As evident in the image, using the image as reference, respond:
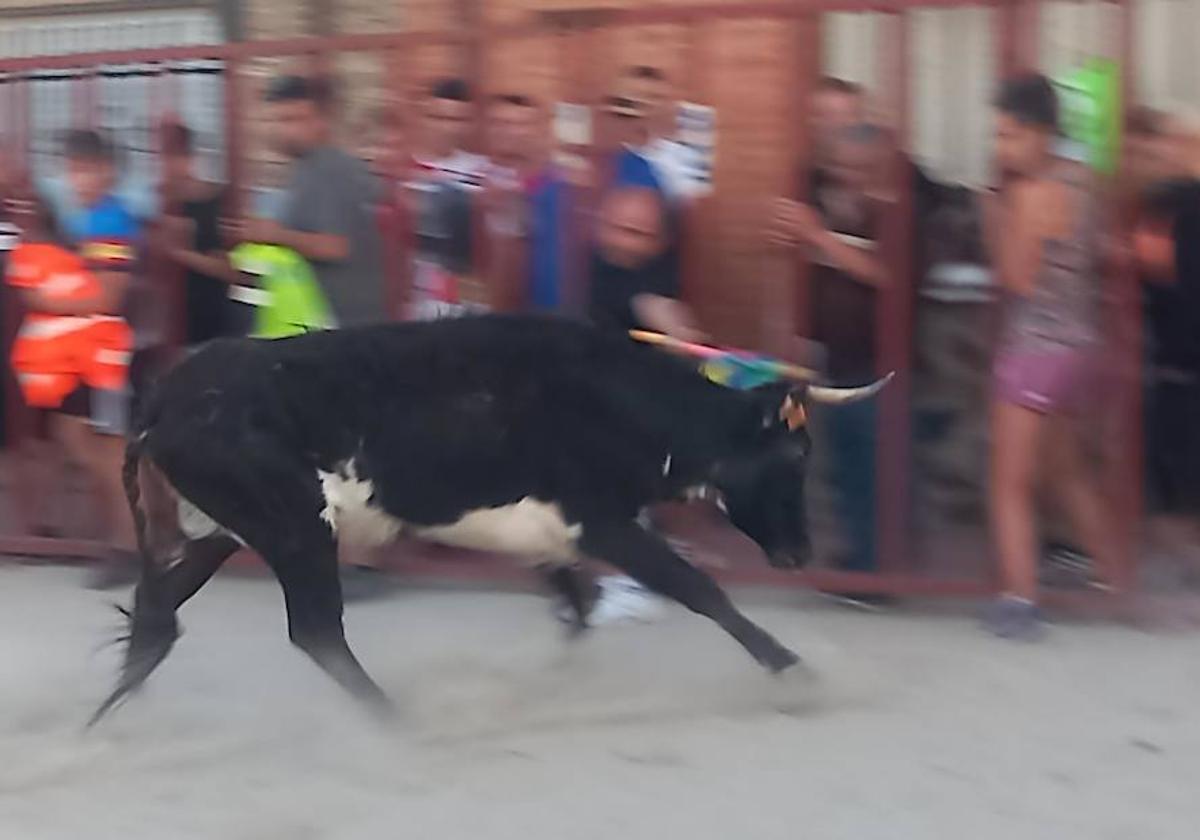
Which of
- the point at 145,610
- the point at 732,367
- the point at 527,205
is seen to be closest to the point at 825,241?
the point at 732,367

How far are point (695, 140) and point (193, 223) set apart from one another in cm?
186

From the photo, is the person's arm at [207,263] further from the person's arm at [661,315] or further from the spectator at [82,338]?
the person's arm at [661,315]

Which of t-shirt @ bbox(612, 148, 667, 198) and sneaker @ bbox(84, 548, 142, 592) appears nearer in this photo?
t-shirt @ bbox(612, 148, 667, 198)

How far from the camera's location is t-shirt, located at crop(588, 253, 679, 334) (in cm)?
583

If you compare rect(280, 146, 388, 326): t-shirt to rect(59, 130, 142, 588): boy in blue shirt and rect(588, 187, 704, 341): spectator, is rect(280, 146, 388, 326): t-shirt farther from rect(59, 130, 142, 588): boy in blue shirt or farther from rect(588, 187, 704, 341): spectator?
rect(588, 187, 704, 341): spectator

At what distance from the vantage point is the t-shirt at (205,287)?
6.52m

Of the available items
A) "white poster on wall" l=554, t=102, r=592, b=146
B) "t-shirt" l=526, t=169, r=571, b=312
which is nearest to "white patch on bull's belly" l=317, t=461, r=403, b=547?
"t-shirt" l=526, t=169, r=571, b=312

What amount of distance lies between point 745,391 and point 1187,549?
6.29 feet

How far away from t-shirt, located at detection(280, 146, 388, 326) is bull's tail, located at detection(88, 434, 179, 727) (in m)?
1.25

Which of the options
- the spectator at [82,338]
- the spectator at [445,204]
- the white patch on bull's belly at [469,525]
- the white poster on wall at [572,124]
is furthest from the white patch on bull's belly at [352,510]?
the spectator at [82,338]

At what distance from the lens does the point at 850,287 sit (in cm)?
586

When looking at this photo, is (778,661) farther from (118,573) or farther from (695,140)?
(118,573)

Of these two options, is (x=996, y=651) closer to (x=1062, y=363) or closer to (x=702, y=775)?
(x=1062, y=363)

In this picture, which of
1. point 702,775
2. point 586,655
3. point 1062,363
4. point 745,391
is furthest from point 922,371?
point 702,775
